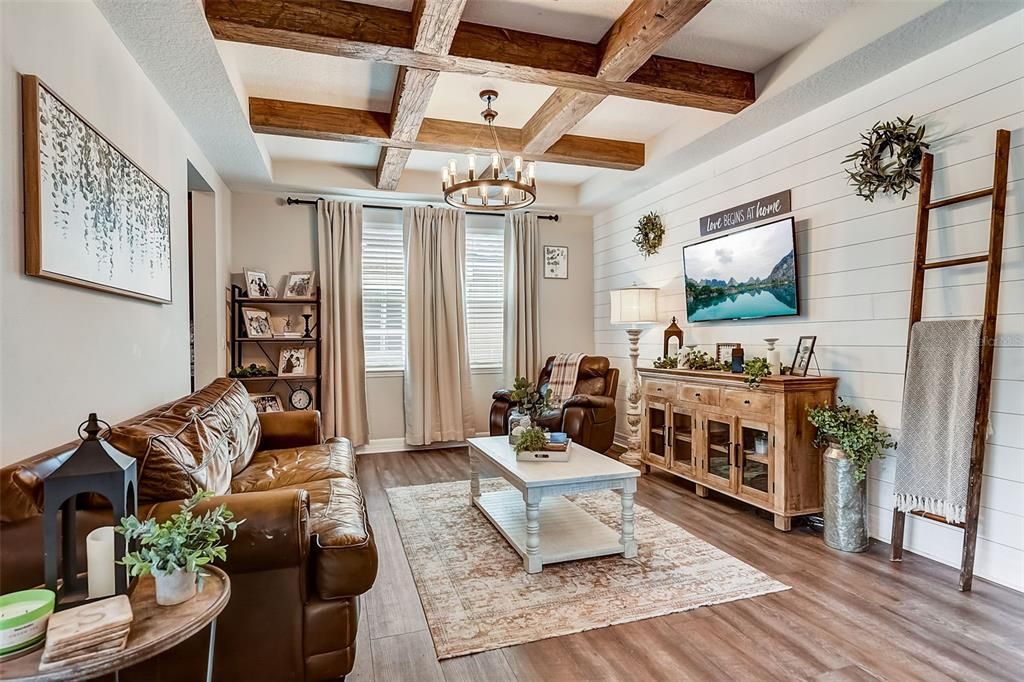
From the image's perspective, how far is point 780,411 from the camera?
3277 mm

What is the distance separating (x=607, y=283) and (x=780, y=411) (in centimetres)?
316

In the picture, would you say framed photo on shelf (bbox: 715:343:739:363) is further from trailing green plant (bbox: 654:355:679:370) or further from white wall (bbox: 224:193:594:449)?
white wall (bbox: 224:193:594:449)

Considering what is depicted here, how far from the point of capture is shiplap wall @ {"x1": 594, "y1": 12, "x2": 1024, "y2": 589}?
2.52 m

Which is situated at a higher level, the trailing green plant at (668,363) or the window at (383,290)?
the window at (383,290)

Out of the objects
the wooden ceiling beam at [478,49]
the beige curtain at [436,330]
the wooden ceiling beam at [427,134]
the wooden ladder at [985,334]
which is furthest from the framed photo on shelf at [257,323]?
the wooden ladder at [985,334]

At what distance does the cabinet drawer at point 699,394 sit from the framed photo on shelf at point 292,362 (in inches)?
136

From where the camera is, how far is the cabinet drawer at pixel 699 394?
3840 millimetres

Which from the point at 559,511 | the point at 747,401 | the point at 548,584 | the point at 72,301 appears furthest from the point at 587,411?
the point at 72,301

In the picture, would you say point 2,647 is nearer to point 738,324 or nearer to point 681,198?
point 738,324

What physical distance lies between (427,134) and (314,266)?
83.1 inches

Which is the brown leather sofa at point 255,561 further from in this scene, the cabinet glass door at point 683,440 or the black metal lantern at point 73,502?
the cabinet glass door at point 683,440

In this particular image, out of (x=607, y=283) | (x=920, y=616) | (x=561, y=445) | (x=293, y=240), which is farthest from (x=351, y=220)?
(x=920, y=616)

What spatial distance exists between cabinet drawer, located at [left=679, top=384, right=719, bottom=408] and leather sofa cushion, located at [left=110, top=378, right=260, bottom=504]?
3.01 metres

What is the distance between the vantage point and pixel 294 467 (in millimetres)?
2967
